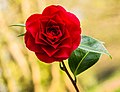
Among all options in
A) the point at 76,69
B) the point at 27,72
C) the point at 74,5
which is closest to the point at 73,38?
the point at 76,69

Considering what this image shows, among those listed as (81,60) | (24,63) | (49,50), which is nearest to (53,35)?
(49,50)

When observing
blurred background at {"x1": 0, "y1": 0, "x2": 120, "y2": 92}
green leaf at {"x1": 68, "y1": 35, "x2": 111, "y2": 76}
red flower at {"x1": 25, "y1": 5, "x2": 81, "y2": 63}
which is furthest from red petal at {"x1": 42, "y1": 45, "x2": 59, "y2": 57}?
blurred background at {"x1": 0, "y1": 0, "x2": 120, "y2": 92}

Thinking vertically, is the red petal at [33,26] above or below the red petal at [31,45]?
above

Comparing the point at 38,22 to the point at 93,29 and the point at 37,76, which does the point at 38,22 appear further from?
the point at 93,29

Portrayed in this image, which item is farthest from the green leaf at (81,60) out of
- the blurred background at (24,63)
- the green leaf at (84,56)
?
the blurred background at (24,63)

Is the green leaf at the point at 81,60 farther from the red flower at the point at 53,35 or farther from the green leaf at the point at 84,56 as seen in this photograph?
the red flower at the point at 53,35
